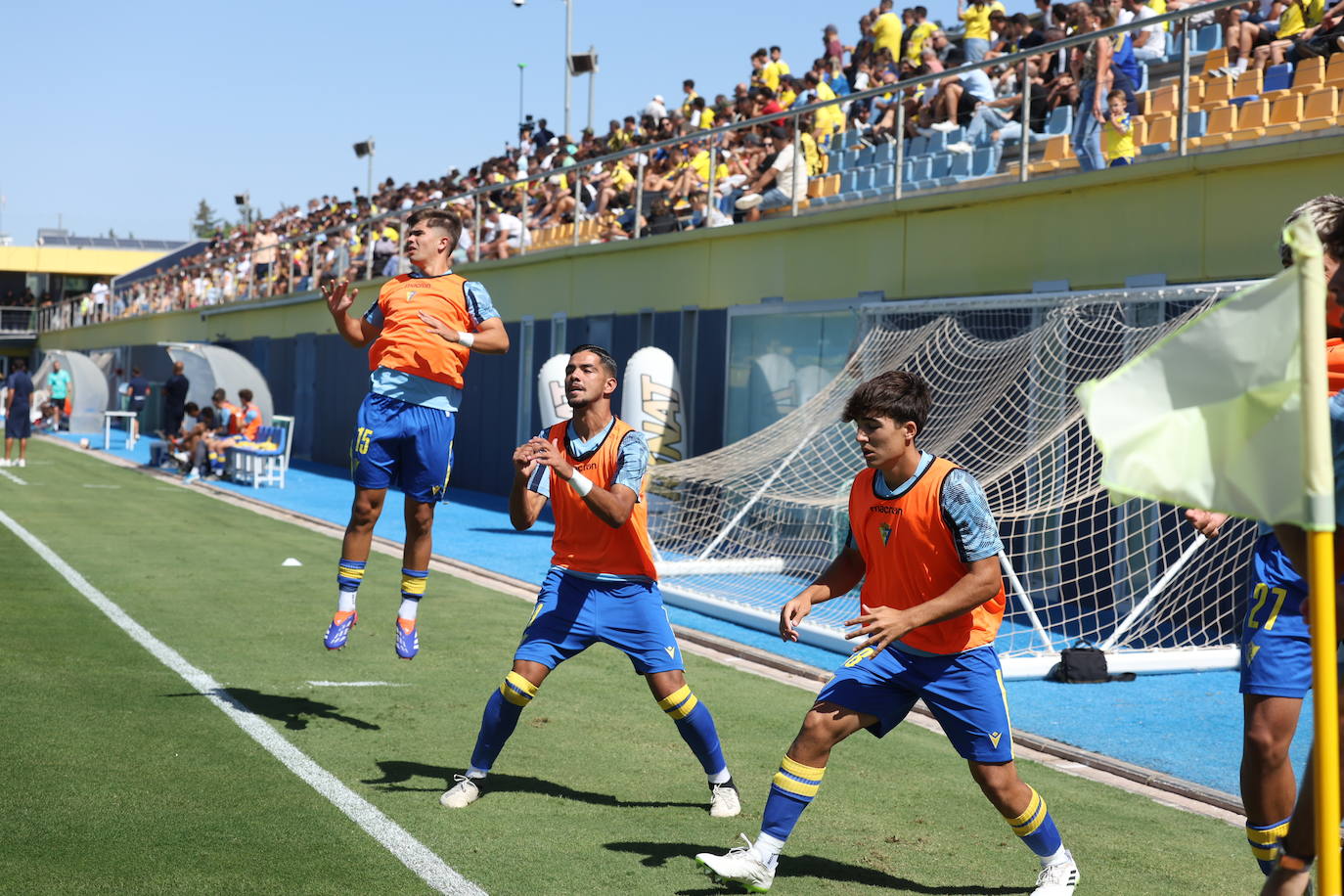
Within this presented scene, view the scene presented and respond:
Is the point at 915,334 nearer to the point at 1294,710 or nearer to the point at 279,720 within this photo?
the point at 279,720

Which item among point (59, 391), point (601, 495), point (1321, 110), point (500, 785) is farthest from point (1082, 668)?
point (59, 391)

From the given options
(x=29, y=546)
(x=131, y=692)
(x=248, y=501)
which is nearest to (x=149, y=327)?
(x=248, y=501)

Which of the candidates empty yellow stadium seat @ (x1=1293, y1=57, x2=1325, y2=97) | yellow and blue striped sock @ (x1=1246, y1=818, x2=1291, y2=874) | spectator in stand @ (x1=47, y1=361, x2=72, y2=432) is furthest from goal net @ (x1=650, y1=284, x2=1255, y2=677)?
spectator in stand @ (x1=47, y1=361, x2=72, y2=432)

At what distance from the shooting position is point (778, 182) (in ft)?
57.4

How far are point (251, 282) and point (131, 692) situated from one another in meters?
32.4

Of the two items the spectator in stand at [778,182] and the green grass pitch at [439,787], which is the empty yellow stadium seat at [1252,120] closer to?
the green grass pitch at [439,787]

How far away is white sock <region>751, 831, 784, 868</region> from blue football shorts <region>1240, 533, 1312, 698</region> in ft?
5.16

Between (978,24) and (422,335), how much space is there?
12.6 m

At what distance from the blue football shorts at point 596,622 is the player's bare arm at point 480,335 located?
141 cm

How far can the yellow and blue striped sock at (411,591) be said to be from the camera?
7.36 meters

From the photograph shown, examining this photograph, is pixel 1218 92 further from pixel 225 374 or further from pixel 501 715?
pixel 225 374

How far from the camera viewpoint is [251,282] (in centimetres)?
3875

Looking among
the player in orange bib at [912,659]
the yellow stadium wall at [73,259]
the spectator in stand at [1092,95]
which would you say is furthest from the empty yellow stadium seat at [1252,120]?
the yellow stadium wall at [73,259]

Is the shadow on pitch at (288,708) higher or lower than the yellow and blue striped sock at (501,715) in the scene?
lower
